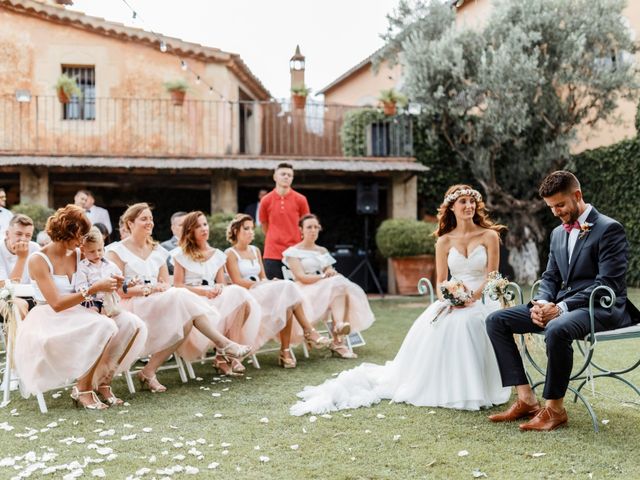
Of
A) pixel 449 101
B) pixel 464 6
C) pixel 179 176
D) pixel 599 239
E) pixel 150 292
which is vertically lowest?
pixel 150 292

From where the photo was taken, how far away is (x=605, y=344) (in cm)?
758

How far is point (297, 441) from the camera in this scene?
13.3 ft

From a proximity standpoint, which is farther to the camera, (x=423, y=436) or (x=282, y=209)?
(x=282, y=209)

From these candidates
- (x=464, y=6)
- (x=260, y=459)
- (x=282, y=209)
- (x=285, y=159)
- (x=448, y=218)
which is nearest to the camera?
(x=260, y=459)

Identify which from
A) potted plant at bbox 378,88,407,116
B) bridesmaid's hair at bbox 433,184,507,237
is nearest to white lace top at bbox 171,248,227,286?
bridesmaid's hair at bbox 433,184,507,237

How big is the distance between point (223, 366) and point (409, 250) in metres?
8.16

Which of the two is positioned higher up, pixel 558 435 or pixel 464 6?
pixel 464 6

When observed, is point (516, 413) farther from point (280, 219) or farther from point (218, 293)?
point (280, 219)

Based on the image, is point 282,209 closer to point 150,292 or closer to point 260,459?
point 150,292

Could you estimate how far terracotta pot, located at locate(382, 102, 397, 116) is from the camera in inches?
615

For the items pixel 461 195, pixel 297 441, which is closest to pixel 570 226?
pixel 461 195

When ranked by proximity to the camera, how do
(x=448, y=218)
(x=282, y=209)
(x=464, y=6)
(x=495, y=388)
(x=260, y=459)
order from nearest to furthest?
1. (x=260, y=459)
2. (x=495, y=388)
3. (x=448, y=218)
4. (x=282, y=209)
5. (x=464, y=6)

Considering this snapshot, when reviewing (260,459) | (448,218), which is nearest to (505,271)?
(448,218)

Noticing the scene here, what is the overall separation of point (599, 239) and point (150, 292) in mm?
3574
